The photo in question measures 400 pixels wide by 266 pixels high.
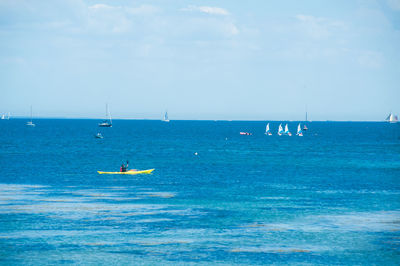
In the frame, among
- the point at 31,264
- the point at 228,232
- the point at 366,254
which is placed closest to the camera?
the point at 31,264

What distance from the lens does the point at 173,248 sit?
45.7 m

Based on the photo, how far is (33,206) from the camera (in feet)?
208

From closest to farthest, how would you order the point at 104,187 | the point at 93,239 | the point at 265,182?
the point at 93,239
the point at 104,187
the point at 265,182

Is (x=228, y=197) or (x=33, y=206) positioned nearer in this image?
(x=33, y=206)

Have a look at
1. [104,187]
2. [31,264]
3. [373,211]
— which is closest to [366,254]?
[373,211]


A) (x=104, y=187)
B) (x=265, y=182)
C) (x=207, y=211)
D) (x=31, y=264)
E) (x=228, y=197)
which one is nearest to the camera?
(x=31, y=264)

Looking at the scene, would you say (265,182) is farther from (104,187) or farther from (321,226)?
(321,226)

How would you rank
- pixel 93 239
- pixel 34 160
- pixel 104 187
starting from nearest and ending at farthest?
pixel 93 239
pixel 104 187
pixel 34 160

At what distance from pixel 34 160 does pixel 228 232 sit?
281 feet

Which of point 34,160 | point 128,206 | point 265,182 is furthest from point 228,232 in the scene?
point 34,160

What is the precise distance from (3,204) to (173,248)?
27168mm

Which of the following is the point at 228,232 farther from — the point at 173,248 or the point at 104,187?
the point at 104,187

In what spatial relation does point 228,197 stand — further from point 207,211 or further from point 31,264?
point 31,264

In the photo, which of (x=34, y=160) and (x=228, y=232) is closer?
(x=228, y=232)
